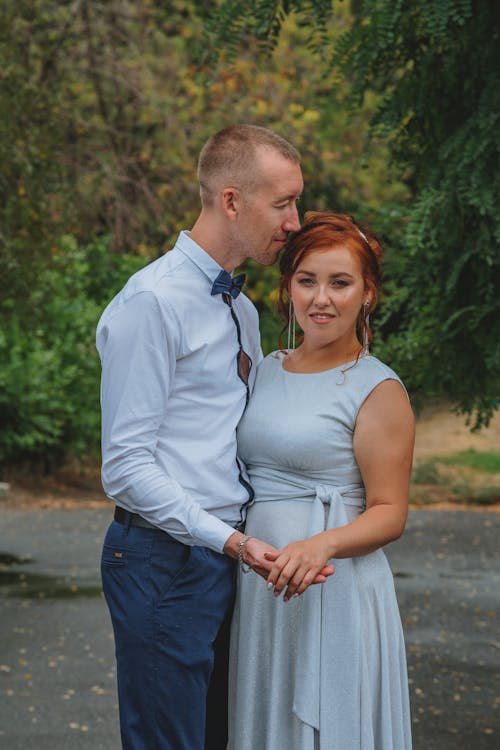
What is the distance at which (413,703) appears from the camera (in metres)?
6.86

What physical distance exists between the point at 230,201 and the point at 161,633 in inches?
46.0

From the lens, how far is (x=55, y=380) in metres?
15.5

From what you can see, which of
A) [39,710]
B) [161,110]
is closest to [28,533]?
[39,710]

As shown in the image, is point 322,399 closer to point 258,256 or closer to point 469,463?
point 258,256

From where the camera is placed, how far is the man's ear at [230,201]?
10.9ft

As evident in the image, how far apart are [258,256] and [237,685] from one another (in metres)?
1.18

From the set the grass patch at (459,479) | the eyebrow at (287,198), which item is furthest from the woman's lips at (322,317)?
the grass patch at (459,479)

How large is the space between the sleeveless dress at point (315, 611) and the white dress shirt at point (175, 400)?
114 mm

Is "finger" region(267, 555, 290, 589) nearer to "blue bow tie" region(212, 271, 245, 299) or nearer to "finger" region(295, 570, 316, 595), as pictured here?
"finger" region(295, 570, 316, 595)

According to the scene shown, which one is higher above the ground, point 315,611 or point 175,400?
point 175,400

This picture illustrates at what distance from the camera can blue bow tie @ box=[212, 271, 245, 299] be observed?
11.0 ft

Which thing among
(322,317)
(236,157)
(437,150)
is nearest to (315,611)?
(322,317)

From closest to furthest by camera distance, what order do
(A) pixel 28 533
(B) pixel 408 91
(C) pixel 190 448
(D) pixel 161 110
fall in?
(C) pixel 190 448, (B) pixel 408 91, (A) pixel 28 533, (D) pixel 161 110

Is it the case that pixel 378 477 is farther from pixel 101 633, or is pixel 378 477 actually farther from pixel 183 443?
pixel 101 633
